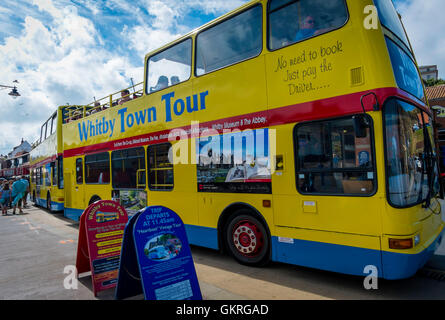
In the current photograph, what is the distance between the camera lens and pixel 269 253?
4.99 meters

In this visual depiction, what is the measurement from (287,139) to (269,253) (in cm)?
183

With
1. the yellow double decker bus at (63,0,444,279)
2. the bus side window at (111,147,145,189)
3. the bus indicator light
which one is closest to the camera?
the bus indicator light

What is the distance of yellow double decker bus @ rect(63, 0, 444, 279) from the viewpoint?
151 inches

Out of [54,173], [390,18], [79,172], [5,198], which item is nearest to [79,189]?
[79,172]

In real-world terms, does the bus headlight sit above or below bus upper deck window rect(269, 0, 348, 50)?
below

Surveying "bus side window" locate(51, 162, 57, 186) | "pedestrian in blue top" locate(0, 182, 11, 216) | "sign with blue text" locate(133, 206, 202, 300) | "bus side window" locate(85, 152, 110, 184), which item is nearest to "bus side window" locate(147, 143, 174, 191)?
"bus side window" locate(85, 152, 110, 184)

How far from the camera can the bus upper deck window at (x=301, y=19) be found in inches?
169

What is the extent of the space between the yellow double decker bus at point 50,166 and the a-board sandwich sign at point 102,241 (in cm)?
908

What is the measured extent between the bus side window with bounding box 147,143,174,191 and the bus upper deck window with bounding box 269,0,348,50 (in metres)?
3.18

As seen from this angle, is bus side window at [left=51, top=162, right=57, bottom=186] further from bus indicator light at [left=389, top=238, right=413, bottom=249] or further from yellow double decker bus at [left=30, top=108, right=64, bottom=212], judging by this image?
bus indicator light at [left=389, top=238, right=413, bottom=249]

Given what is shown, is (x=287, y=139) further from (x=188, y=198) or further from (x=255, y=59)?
(x=188, y=198)

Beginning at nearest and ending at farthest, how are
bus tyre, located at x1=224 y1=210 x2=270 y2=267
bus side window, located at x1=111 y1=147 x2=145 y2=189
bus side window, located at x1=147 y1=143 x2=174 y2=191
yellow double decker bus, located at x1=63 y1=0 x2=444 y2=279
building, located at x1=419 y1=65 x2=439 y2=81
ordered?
yellow double decker bus, located at x1=63 y1=0 x2=444 y2=279 → bus tyre, located at x1=224 y1=210 x2=270 y2=267 → bus side window, located at x1=147 y1=143 x2=174 y2=191 → bus side window, located at x1=111 y1=147 x2=145 y2=189 → building, located at x1=419 y1=65 x2=439 y2=81

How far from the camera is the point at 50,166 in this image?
1414 cm
